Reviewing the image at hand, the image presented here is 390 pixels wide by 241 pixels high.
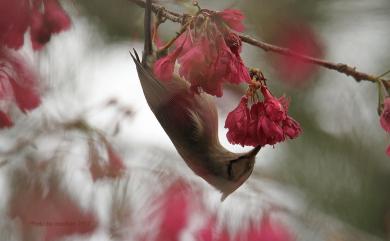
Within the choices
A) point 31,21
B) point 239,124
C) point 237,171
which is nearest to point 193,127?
point 237,171

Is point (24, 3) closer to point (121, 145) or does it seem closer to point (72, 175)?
point (72, 175)

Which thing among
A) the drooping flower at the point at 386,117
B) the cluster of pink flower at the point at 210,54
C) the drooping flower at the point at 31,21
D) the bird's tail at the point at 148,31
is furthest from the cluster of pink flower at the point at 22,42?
the drooping flower at the point at 386,117

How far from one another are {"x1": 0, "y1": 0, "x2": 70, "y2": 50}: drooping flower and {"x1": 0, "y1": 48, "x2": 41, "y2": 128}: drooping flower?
0.12ft

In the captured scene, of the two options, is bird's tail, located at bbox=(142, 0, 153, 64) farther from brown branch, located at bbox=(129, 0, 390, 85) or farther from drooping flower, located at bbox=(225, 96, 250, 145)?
drooping flower, located at bbox=(225, 96, 250, 145)

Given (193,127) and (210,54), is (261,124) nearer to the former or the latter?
(210,54)

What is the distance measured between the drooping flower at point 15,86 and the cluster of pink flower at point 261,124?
1.24 ft

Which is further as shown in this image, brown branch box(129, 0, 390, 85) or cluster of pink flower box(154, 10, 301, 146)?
brown branch box(129, 0, 390, 85)

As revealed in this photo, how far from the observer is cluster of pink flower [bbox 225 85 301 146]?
121 centimetres

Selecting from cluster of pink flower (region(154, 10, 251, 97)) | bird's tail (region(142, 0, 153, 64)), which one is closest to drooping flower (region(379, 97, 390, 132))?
cluster of pink flower (region(154, 10, 251, 97))

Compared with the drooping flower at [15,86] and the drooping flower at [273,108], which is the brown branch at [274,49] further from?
the drooping flower at [15,86]

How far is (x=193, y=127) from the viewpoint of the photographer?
4.89 ft

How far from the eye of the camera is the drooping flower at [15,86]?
1277 mm

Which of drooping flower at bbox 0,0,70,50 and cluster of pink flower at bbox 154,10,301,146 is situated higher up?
cluster of pink flower at bbox 154,10,301,146

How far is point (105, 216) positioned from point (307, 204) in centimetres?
70
